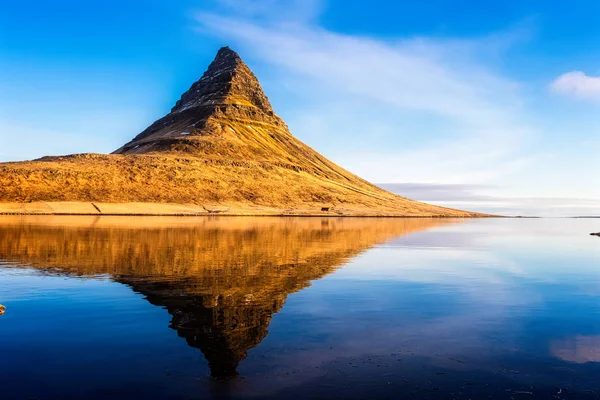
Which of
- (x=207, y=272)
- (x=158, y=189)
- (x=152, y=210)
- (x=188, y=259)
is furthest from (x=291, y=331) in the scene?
(x=158, y=189)

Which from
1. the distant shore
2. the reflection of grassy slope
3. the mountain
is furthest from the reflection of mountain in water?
the mountain

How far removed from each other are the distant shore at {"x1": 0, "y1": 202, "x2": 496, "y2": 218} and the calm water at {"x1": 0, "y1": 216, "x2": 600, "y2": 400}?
98342 millimetres

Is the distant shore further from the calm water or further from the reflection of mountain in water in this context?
the calm water

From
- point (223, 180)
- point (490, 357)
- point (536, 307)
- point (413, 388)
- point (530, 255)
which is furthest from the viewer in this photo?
point (223, 180)

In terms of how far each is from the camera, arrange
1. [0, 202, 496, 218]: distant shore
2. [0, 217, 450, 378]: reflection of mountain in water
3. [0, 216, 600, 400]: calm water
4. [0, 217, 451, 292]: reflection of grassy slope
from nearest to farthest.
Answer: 1. [0, 216, 600, 400]: calm water
2. [0, 217, 450, 378]: reflection of mountain in water
3. [0, 217, 451, 292]: reflection of grassy slope
4. [0, 202, 496, 218]: distant shore

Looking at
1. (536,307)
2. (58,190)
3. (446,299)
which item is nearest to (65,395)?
(446,299)

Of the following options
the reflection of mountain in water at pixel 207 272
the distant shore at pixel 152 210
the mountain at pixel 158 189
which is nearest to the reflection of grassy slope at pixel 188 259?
the reflection of mountain in water at pixel 207 272

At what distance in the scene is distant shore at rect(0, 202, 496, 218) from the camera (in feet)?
389

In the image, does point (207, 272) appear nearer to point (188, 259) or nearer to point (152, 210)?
point (188, 259)

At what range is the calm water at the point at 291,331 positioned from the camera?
1060 centimetres

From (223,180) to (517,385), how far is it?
16984 centimetres

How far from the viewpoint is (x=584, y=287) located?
984 inches

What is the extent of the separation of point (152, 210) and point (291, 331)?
125 metres

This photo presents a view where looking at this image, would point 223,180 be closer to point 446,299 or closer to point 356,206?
point 356,206
